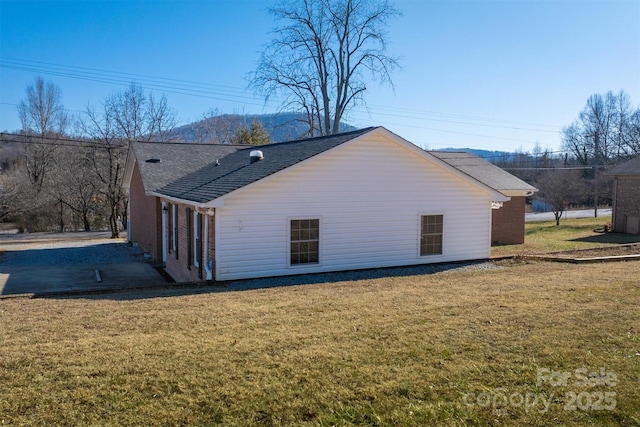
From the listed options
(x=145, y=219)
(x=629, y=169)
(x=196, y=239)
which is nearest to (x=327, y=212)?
(x=196, y=239)

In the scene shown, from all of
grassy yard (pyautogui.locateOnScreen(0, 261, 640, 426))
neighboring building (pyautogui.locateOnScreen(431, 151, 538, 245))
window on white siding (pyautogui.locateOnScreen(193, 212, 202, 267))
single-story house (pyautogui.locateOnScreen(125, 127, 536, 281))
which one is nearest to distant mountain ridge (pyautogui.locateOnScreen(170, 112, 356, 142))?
neighboring building (pyautogui.locateOnScreen(431, 151, 538, 245))

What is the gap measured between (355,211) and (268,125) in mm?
32372

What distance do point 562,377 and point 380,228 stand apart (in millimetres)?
10022

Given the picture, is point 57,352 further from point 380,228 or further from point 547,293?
point 380,228

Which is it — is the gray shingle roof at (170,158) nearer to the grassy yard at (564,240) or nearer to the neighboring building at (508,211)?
the neighboring building at (508,211)

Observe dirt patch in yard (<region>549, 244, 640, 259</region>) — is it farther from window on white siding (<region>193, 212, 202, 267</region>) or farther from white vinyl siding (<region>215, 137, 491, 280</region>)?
window on white siding (<region>193, 212, 202, 267</region>)

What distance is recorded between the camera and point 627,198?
29.9 m

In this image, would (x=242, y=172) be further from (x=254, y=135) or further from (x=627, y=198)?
(x=254, y=135)

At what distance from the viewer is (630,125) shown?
61281 millimetres

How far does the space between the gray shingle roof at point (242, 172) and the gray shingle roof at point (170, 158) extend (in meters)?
1.13

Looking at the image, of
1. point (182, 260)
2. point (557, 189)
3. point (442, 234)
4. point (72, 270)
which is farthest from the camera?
point (557, 189)

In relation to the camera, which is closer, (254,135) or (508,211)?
(508,211)

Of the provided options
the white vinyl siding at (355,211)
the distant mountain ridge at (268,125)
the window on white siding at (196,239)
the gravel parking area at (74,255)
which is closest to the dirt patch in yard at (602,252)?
the white vinyl siding at (355,211)

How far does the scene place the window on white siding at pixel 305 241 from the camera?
45.1ft
